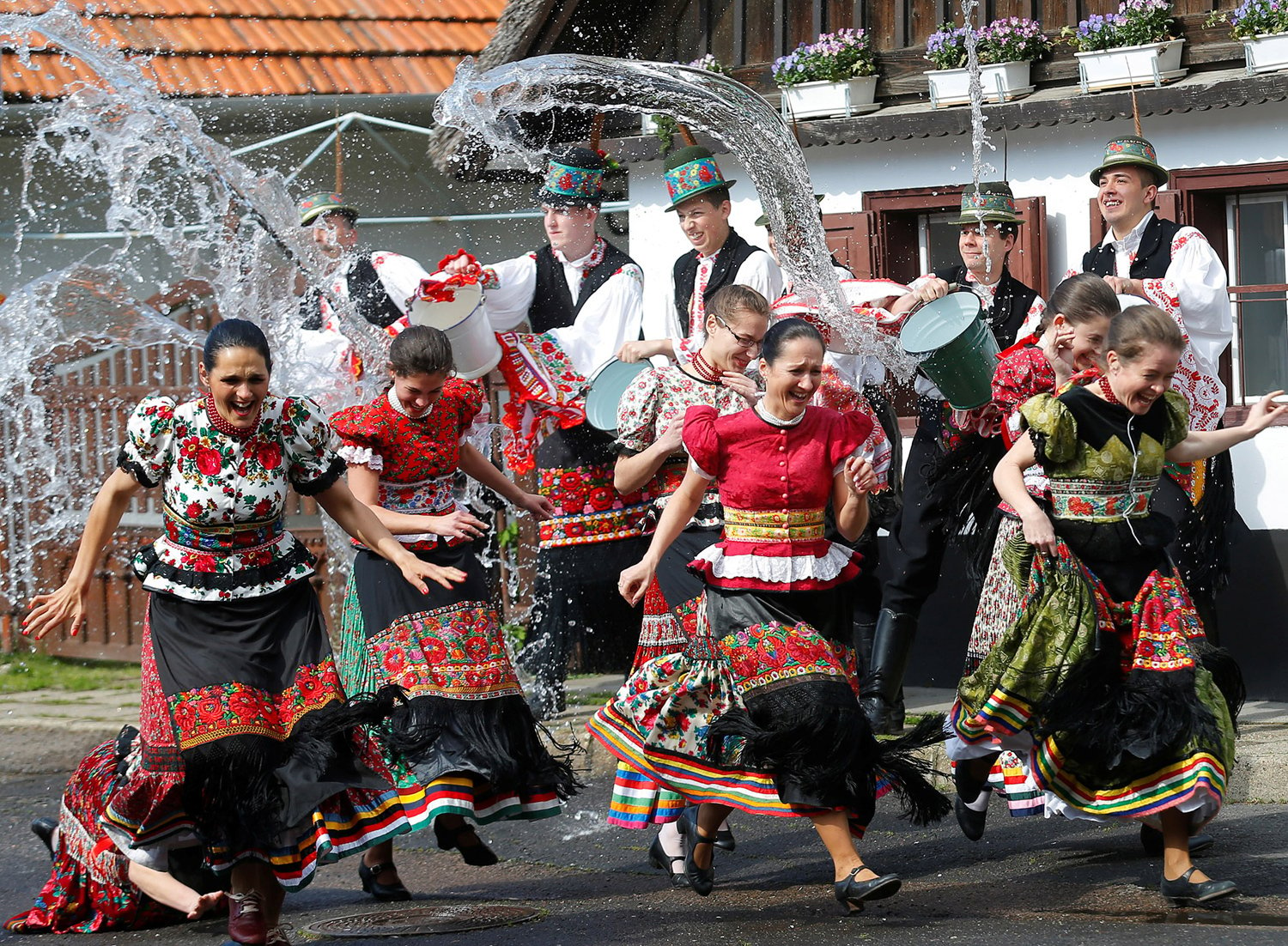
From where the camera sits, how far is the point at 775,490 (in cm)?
540

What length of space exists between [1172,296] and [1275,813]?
1.94 meters

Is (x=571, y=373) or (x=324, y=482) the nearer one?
(x=324, y=482)

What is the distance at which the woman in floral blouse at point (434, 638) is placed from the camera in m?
5.64

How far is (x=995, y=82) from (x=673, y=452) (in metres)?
4.37

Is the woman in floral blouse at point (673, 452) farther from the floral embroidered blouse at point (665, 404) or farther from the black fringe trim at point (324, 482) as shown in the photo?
the black fringe trim at point (324, 482)

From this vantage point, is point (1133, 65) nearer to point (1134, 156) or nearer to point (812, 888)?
point (1134, 156)

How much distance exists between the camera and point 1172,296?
6863mm

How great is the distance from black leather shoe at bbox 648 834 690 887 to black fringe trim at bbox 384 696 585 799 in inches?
15.0

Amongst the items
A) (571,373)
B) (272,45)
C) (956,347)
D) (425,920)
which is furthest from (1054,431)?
(272,45)

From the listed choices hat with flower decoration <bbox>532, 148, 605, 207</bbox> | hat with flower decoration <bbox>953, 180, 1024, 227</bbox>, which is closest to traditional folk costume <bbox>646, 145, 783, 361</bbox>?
hat with flower decoration <bbox>532, 148, 605, 207</bbox>

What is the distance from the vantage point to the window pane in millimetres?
8828

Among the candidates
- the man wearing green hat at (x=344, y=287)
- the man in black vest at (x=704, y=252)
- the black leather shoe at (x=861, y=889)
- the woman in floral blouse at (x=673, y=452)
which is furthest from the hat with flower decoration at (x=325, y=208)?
the black leather shoe at (x=861, y=889)

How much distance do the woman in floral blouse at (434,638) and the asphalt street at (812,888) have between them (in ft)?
1.20

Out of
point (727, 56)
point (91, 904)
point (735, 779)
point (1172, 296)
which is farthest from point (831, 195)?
point (91, 904)
